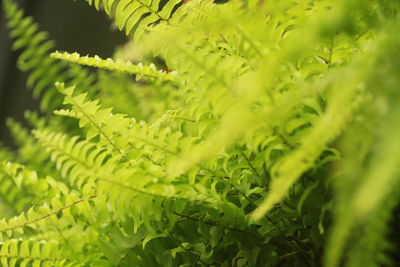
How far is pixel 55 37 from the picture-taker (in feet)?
8.08

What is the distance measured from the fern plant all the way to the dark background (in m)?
1.69

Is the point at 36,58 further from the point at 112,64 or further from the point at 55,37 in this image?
the point at 55,37

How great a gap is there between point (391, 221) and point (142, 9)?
34 centimetres

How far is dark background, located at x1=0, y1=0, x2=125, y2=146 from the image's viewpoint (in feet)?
7.68

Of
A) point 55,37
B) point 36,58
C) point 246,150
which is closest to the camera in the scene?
point 246,150

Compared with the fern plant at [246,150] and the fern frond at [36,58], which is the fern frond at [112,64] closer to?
the fern plant at [246,150]

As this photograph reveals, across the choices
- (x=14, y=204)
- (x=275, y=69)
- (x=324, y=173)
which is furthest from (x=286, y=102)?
(x=14, y=204)

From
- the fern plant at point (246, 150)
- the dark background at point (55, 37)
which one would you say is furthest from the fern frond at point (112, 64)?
the dark background at point (55, 37)

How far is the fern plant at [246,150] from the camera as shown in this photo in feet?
1.03

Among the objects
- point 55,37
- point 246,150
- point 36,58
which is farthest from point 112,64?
point 55,37

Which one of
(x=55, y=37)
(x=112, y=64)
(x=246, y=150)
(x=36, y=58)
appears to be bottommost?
(x=246, y=150)

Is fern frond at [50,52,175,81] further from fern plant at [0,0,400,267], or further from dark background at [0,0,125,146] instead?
dark background at [0,0,125,146]

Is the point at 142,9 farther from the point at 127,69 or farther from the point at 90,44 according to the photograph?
the point at 90,44

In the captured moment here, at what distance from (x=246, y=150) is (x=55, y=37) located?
213 cm
